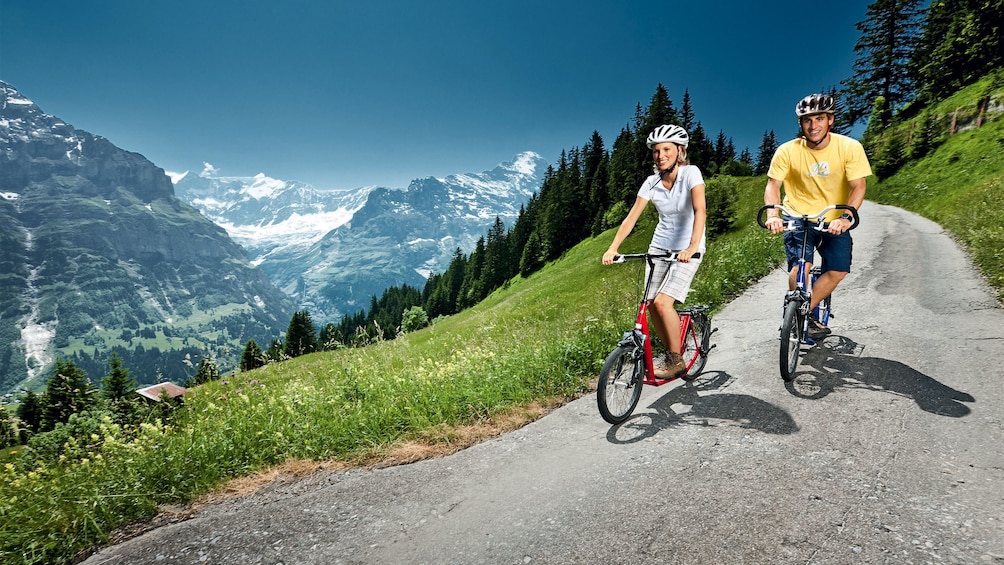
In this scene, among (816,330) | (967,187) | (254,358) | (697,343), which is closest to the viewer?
(697,343)

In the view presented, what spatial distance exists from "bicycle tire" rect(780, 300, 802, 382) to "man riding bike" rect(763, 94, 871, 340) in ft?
2.11

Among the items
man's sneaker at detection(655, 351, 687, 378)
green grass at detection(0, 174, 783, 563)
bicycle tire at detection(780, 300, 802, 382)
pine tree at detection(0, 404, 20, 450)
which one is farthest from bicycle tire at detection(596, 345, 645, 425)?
pine tree at detection(0, 404, 20, 450)

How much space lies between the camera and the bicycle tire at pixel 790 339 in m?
5.21

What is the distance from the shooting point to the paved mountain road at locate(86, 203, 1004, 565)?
2.94 m

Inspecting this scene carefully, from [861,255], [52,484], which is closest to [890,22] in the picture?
[861,255]

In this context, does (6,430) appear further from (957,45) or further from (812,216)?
(957,45)

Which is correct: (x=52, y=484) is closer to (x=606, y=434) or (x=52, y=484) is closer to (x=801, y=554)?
(x=606, y=434)

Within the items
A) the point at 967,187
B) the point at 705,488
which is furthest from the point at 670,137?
the point at 967,187

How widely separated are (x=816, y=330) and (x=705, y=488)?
161 inches

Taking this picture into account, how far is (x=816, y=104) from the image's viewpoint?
5.51m

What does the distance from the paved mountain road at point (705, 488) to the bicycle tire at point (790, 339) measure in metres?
0.22

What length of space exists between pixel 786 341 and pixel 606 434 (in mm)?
2464

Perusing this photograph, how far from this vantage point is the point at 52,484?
4.28m

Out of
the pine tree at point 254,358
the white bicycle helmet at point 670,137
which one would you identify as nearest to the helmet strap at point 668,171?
the white bicycle helmet at point 670,137
